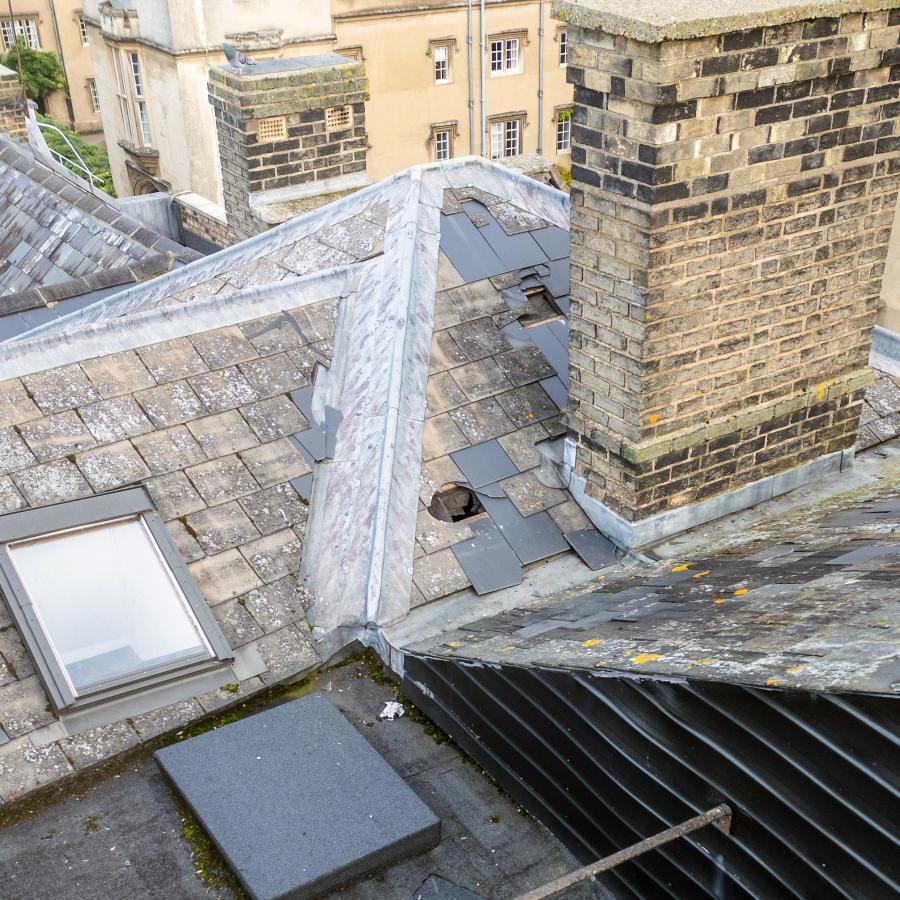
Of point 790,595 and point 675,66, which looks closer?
point 790,595

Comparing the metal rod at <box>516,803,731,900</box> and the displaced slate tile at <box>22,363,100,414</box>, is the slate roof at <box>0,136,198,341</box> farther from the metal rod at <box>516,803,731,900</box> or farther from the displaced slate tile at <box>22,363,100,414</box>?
the metal rod at <box>516,803,731,900</box>

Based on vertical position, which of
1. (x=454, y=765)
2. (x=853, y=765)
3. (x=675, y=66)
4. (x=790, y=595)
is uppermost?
(x=675, y=66)

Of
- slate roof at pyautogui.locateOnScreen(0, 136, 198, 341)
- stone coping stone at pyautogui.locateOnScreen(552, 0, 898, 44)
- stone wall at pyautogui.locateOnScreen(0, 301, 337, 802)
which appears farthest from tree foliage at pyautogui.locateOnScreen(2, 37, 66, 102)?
stone coping stone at pyautogui.locateOnScreen(552, 0, 898, 44)

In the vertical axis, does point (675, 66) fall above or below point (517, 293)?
above

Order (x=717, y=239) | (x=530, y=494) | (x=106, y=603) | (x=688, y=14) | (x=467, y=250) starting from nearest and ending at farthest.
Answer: (x=688, y=14)
(x=106, y=603)
(x=717, y=239)
(x=530, y=494)
(x=467, y=250)

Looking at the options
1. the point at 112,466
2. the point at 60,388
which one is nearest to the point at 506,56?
the point at 60,388

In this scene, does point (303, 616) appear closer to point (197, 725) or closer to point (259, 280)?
point (197, 725)

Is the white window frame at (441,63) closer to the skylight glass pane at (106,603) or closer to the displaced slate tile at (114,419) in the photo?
the displaced slate tile at (114,419)

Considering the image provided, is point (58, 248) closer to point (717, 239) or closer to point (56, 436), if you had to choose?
point (56, 436)

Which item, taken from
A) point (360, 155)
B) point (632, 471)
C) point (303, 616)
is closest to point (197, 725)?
point (303, 616)
